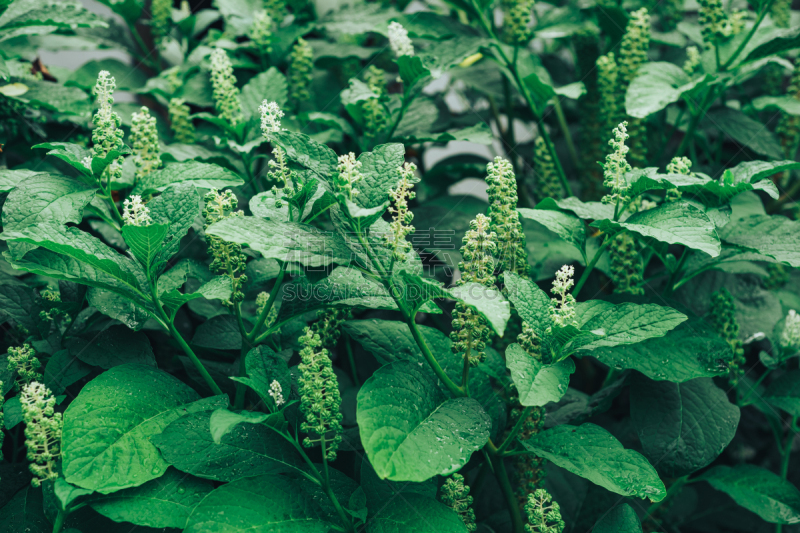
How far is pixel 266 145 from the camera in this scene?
1.46 metres

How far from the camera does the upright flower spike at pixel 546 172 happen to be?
4.66 feet

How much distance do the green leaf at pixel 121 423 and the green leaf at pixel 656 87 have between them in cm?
97

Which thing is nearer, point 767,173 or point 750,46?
point 767,173

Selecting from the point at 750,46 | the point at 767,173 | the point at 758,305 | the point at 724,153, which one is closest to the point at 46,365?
the point at 767,173

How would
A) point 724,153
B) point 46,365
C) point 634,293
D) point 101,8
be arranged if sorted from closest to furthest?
point 46,365 → point 634,293 → point 724,153 → point 101,8

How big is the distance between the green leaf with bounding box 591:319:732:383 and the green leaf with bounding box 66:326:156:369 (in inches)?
29.4

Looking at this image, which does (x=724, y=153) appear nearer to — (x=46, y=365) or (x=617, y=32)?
(x=617, y=32)

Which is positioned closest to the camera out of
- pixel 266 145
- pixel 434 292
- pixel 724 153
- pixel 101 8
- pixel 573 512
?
pixel 434 292

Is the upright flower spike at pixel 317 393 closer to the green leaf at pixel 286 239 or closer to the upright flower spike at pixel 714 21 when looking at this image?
the green leaf at pixel 286 239

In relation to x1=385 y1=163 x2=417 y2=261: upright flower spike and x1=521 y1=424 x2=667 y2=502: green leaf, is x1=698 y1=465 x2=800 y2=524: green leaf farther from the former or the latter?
x1=385 y1=163 x2=417 y2=261: upright flower spike

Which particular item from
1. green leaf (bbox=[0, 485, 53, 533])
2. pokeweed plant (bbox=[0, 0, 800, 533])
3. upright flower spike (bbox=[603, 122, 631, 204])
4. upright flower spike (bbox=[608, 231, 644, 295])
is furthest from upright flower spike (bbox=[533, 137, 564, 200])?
green leaf (bbox=[0, 485, 53, 533])

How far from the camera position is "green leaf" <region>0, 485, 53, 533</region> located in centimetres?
88

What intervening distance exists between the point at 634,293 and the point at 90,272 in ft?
3.05

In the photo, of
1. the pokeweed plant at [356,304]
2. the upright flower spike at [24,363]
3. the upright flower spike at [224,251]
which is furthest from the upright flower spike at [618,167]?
the upright flower spike at [24,363]
